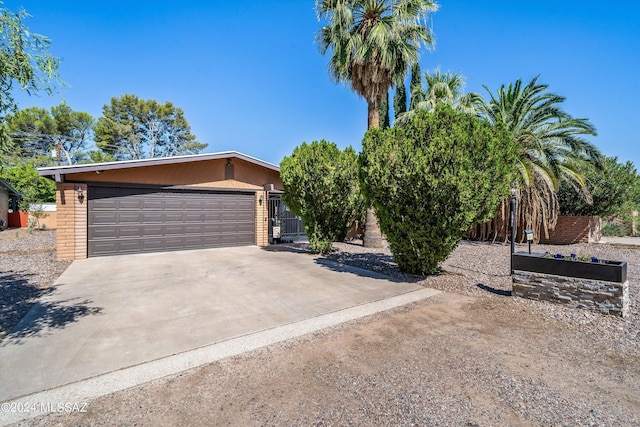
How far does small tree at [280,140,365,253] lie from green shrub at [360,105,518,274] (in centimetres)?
259

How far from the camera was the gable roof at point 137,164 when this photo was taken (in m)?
8.47

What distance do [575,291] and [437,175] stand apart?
2.87m

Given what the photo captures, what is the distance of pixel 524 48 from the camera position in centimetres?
939

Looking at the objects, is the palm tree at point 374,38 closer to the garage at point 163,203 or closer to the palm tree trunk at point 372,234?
the palm tree trunk at point 372,234

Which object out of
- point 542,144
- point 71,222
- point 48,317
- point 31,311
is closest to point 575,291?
point 48,317

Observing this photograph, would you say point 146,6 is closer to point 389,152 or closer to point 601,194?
point 389,152

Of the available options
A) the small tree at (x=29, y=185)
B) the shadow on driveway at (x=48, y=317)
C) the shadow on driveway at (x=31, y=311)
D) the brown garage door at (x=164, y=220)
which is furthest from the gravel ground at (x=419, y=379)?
the small tree at (x=29, y=185)

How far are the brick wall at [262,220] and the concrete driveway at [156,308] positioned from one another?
3.71 metres

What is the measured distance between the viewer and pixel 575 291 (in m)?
4.79

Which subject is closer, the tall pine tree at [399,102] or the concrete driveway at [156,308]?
the concrete driveway at [156,308]

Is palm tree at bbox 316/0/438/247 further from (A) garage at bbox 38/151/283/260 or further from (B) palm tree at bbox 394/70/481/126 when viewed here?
(A) garage at bbox 38/151/283/260

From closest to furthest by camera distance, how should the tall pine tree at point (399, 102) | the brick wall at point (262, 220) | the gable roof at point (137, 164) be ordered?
the gable roof at point (137, 164) < the brick wall at point (262, 220) < the tall pine tree at point (399, 102)

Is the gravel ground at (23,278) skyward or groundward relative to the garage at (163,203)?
groundward

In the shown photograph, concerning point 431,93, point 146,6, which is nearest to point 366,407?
point 146,6
